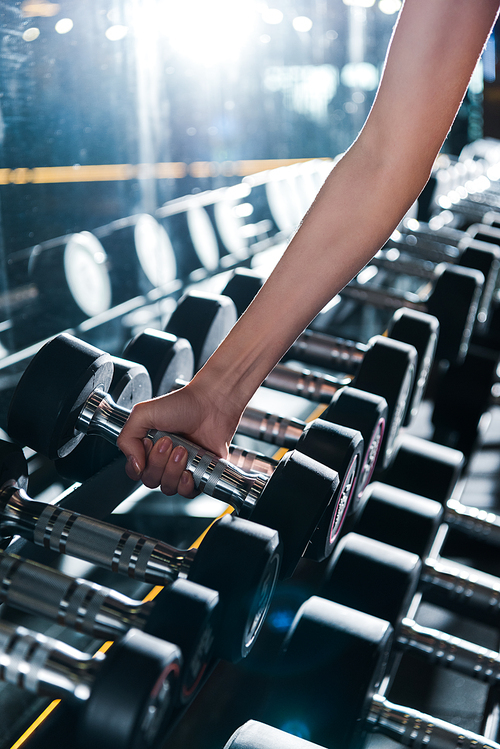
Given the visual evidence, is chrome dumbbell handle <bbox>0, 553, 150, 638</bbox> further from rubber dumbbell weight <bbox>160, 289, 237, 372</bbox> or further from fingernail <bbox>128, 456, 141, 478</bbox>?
rubber dumbbell weight <bbox>160, 289, 237, 372</bbox>

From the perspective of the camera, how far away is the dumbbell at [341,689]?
0.71m

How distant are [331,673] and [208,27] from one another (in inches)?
51.5

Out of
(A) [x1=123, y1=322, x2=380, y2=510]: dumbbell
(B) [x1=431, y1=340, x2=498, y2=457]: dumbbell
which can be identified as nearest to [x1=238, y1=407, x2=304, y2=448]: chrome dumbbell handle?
(A) [x1=123, y1=322, x2=380, y2=510]: dumbbell

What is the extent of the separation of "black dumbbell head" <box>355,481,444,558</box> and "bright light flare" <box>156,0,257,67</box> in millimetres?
940

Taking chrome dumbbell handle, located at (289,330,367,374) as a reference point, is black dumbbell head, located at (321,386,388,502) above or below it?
below

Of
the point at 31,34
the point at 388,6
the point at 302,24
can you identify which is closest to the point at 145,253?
the point at 31,34

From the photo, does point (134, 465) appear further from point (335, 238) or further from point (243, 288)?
point (243, 288)

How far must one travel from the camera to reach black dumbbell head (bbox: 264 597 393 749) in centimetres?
71

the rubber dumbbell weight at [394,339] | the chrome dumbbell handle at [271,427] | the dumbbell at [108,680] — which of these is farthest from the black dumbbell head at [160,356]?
the dumbbell at [108,680]

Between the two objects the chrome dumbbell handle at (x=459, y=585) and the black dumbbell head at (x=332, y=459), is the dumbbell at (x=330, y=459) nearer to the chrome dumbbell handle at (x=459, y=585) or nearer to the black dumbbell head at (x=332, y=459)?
the black dumbbell head at (x=332, y=459)

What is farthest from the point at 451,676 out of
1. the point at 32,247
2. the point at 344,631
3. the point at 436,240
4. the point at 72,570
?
the point at 436,240

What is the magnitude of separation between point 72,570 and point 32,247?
0.46m

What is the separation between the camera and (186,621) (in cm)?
50

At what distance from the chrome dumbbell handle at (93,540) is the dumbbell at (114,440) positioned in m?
0.08
